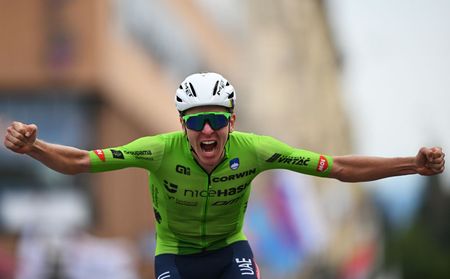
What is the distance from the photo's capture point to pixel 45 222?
148 feet

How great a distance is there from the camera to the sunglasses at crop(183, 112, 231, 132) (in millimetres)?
10250

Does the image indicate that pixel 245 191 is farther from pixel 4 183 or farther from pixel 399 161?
pixel 4 183

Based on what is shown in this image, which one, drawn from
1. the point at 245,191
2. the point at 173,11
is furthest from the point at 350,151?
the point at 245,191

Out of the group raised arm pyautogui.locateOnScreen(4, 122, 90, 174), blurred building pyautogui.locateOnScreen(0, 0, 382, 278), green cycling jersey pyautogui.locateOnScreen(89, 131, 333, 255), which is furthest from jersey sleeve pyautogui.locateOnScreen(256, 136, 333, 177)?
blurred building pyautogui.locateOnScreen(0, 0, 382, 278)

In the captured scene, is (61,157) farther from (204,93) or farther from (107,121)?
(107,121)

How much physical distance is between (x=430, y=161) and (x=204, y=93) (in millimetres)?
2236

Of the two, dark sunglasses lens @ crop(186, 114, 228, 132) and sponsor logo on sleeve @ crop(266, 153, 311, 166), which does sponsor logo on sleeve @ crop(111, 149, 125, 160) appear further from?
sponsor logo on sleeve @ crop(266, 153, 311, 166)

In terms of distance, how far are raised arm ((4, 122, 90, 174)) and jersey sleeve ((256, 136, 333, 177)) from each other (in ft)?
5.79

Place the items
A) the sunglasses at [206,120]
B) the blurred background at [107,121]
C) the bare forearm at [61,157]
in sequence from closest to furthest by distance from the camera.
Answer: the bare forearm at [61,157] → the sunglasses at [206,120] → the blurred background at [107,121]

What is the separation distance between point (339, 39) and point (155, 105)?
96628mm

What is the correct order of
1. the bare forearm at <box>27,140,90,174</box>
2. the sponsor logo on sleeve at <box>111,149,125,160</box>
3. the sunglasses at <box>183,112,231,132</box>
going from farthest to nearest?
the sponsor logo on sleeve at <box>111,149,125,160</box>, the sunglasses at <box>183,112,231,132</box>, the bare forearm at <box>27,140,90,174</box>

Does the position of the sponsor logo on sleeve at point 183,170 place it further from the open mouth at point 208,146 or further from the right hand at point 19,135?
the right hand at point 19,135

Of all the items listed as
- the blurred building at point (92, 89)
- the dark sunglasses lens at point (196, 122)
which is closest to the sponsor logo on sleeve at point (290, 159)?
the dark sunglasses lens at point (196, 122)

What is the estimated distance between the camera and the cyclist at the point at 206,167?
33.9 feet
